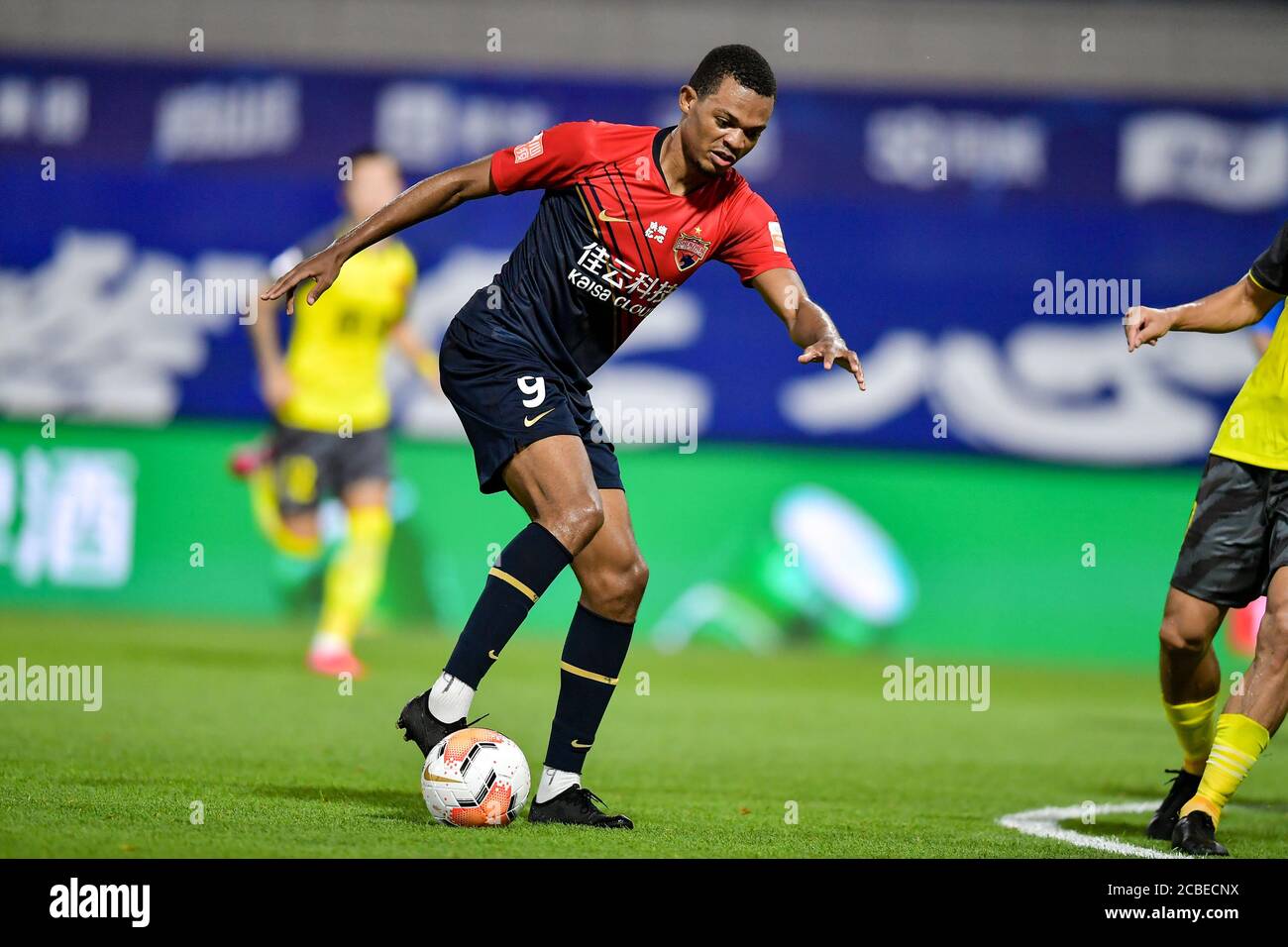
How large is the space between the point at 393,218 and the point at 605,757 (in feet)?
9.60

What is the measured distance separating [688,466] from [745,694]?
308 cm

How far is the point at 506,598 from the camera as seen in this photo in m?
4.82

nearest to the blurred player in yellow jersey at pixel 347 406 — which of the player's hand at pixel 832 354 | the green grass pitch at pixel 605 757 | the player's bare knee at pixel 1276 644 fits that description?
the green grass pitch at pixel 605 757

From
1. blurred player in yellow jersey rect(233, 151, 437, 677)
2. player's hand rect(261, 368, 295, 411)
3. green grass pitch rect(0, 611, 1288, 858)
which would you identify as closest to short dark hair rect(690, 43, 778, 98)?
green grass pitch rect(0, 611, 1288, 858)

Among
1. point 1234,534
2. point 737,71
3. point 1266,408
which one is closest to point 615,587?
point 737,71

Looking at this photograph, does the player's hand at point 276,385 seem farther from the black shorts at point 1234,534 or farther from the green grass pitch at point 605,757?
the black shorts at point 1234,534

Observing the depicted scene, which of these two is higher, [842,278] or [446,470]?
[842,278]

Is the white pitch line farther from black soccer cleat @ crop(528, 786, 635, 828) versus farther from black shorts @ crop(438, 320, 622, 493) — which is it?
black shorts @ crop(438, 320, 622, 493)

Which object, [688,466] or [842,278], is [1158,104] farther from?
[688,466]

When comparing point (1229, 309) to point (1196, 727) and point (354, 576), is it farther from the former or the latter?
point (354, 576)

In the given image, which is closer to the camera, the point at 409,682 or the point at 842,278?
the point at 409,682

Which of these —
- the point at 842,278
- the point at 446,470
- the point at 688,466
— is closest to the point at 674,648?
the point at 688,466
